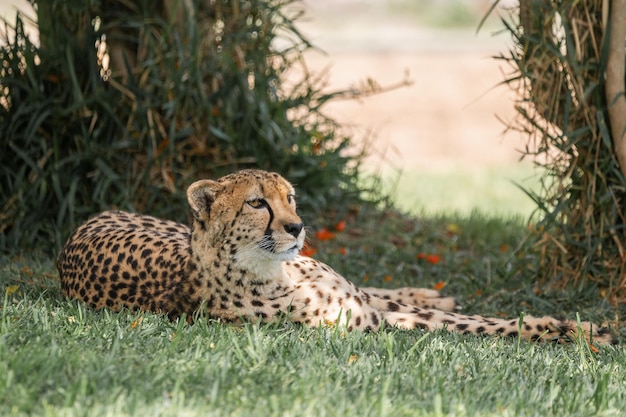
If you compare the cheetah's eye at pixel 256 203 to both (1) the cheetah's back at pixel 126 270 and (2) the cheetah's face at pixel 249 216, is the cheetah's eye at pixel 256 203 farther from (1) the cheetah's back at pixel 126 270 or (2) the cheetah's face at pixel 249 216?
(1) the cheetah's back at pixel 126 270

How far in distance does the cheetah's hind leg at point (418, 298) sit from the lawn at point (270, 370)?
65cm

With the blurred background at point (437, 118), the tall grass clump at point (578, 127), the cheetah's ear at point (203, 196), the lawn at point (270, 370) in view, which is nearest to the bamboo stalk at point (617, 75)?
the tall grass clump at point (578, 127)

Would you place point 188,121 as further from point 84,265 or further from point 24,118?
→ point 84,265

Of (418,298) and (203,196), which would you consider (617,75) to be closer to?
(418,298)

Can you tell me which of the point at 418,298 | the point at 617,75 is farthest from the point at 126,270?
the point at 617,75

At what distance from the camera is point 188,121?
6.23m

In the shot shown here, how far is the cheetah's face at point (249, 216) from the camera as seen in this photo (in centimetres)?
391

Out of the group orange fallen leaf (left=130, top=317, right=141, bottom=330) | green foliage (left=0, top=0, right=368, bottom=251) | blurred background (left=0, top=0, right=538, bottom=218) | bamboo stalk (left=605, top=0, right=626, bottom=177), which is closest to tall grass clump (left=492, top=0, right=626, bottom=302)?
bamboo stalk (left=605, top=0, right=626, bottom=177)

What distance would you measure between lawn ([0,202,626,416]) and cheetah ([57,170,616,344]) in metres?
0.10

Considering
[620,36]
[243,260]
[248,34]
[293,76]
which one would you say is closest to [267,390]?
[243,260]

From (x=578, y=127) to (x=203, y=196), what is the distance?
2112 mm

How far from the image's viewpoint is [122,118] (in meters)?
6.20

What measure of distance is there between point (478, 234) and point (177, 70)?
219 centimetres

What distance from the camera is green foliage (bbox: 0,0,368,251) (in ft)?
19.7
